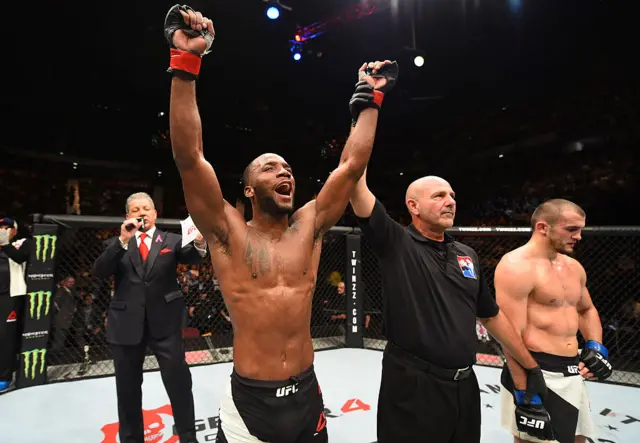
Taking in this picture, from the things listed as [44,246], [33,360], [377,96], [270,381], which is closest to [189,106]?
[377,96]

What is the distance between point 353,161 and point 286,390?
85 centimetres

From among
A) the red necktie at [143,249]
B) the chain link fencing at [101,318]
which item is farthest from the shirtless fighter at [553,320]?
the chain link fencing at [101,318]

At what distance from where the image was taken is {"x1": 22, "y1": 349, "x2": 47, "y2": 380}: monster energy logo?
10.4 feet

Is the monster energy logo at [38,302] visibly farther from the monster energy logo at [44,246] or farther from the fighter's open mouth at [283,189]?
the fighter's open mouth at [283,189]

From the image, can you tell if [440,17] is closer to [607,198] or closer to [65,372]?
[607,198]

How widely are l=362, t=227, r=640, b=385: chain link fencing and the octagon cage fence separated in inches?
0.5

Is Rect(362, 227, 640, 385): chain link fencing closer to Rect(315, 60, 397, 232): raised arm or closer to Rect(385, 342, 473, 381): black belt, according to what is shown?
Rect(385, 342, 473, 381): black belt

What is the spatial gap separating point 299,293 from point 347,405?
197cm

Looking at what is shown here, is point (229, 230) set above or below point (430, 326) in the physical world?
above

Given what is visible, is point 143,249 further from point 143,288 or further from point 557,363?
point 557,363

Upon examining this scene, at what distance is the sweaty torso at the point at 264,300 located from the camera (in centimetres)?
120

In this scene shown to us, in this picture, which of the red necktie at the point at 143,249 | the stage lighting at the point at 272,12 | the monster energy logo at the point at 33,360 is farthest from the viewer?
the stage lighting at the point at 272,12

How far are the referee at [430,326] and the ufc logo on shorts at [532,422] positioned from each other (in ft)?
0.05

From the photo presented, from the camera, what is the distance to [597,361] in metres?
1.94
